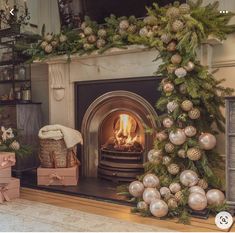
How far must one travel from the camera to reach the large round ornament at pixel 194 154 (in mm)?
2564

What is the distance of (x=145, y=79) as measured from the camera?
325cm

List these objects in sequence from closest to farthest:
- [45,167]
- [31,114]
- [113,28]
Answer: [113,28]
[45,167]
[31,114]

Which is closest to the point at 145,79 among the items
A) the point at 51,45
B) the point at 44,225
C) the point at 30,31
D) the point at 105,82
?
the point at 105,82

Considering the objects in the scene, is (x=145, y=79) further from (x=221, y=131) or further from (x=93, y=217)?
(x=93, y=217)

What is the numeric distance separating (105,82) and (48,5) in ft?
4.73

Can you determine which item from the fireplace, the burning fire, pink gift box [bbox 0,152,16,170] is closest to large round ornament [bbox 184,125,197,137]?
the fireplace

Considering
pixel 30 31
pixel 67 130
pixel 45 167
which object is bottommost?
pixel 45 167

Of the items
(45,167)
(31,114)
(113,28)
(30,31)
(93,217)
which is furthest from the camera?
(30,31)

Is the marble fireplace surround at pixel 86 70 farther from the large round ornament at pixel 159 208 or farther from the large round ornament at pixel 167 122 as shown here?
the large round ornament at pixel 159 208

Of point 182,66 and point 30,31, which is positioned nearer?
point 182,66

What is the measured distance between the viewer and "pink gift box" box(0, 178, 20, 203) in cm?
293

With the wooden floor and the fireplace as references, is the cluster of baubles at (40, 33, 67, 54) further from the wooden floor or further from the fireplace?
the wooden floor

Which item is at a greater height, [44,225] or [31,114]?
[31,114]

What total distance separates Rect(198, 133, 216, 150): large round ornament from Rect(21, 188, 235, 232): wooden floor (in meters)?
0.54
